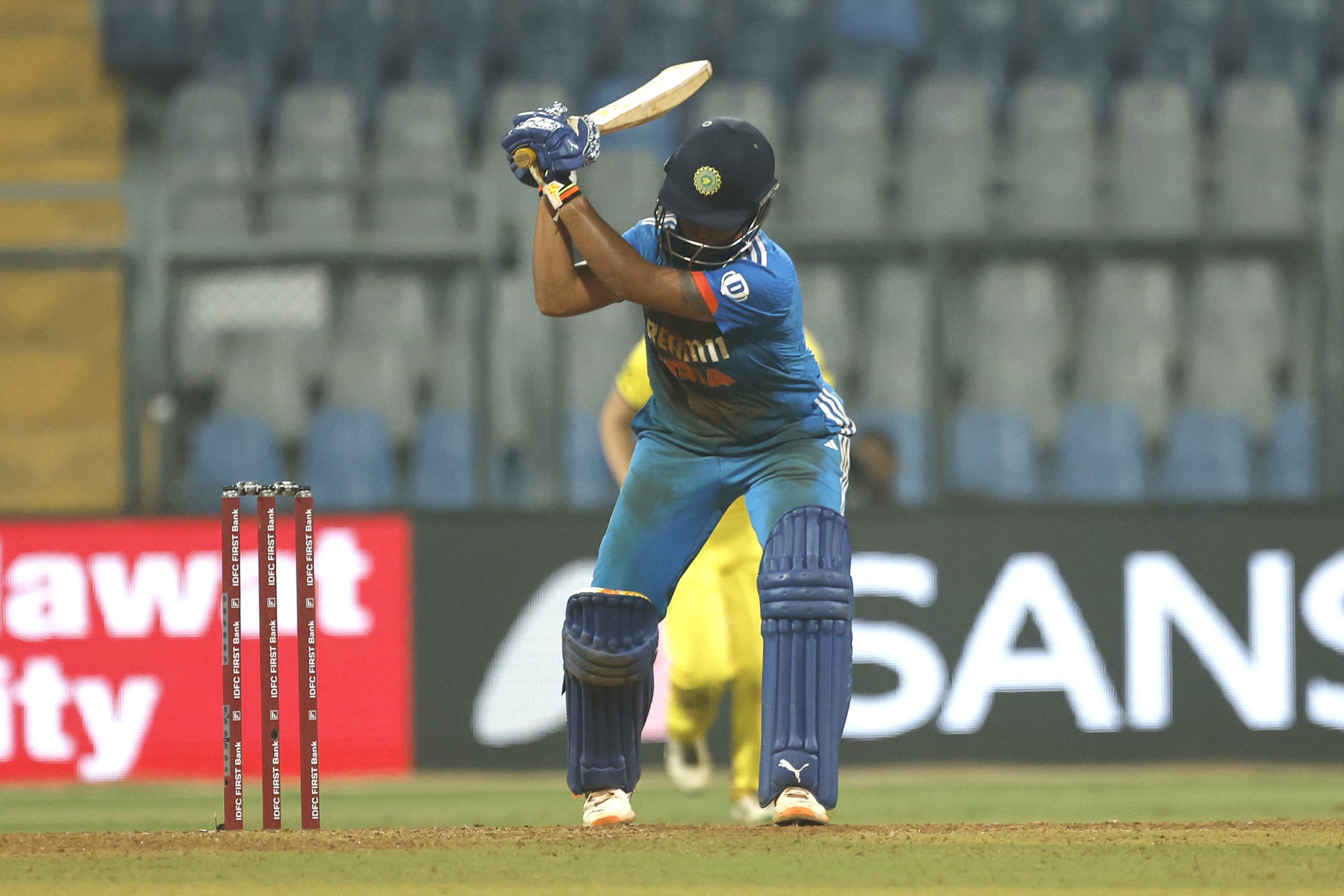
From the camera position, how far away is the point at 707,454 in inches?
192

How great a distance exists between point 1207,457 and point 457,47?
5156mm

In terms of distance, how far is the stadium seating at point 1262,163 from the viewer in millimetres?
10414

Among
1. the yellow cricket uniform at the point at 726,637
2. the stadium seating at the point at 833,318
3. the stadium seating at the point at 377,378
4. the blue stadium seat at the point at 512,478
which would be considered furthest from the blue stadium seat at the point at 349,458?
the yellow cricket uniform at the point at 726,637

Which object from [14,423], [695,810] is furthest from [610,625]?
[14,423]

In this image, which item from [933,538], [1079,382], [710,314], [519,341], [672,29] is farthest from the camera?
[672,29]

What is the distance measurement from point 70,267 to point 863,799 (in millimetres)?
4424

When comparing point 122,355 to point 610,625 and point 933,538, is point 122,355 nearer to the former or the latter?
point 933,538

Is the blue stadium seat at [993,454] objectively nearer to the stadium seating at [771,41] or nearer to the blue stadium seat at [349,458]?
the stadium seating at [771,41]

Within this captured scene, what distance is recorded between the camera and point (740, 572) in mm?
6371

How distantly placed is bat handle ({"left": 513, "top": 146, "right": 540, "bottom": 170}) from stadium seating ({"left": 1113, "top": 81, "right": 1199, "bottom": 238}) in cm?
637

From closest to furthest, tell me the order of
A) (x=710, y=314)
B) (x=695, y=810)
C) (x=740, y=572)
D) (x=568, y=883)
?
(x=568, y=883)
(x=710, y=314)
(x=740, y=572)
(x=695, y=810)

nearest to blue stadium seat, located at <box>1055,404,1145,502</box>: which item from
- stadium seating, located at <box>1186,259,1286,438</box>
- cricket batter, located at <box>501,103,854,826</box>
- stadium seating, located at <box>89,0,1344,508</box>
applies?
stadium seating, located at <box>89,0,1344,508</box>

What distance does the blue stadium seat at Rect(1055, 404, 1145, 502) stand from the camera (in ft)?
30.8

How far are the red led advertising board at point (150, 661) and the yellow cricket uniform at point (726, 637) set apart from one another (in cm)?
217
